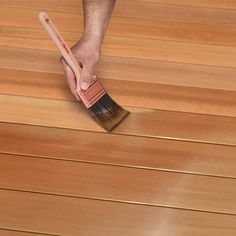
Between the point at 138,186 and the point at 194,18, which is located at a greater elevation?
the point at 194,18

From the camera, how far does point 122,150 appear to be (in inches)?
64.6

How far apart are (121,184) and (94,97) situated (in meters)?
0.34

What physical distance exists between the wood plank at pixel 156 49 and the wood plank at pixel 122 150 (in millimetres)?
531

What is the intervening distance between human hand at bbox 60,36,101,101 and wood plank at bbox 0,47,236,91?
241mm

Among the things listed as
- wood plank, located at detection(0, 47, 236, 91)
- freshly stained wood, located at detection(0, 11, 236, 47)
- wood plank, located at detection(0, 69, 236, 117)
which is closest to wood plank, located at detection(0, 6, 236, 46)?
freshly stained wood, located at detection(0, 11, 236, 47)

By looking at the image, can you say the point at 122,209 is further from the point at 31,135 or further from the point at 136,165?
the point at 31,135

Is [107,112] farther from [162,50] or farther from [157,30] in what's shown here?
[157,30]

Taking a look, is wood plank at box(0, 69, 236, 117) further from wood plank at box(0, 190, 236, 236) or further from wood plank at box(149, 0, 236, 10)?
wood plank at box(149, 0, 236, 10)

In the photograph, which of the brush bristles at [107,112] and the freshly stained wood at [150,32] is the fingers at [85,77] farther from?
the freshly stained wood at [150,32]

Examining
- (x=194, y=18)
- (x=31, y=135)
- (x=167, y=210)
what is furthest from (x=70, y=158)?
(x=194, y=18)

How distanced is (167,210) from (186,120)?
418 millimetres

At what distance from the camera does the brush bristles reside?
1.74 m

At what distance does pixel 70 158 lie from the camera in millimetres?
1601

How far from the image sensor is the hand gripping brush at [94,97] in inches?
67.2
